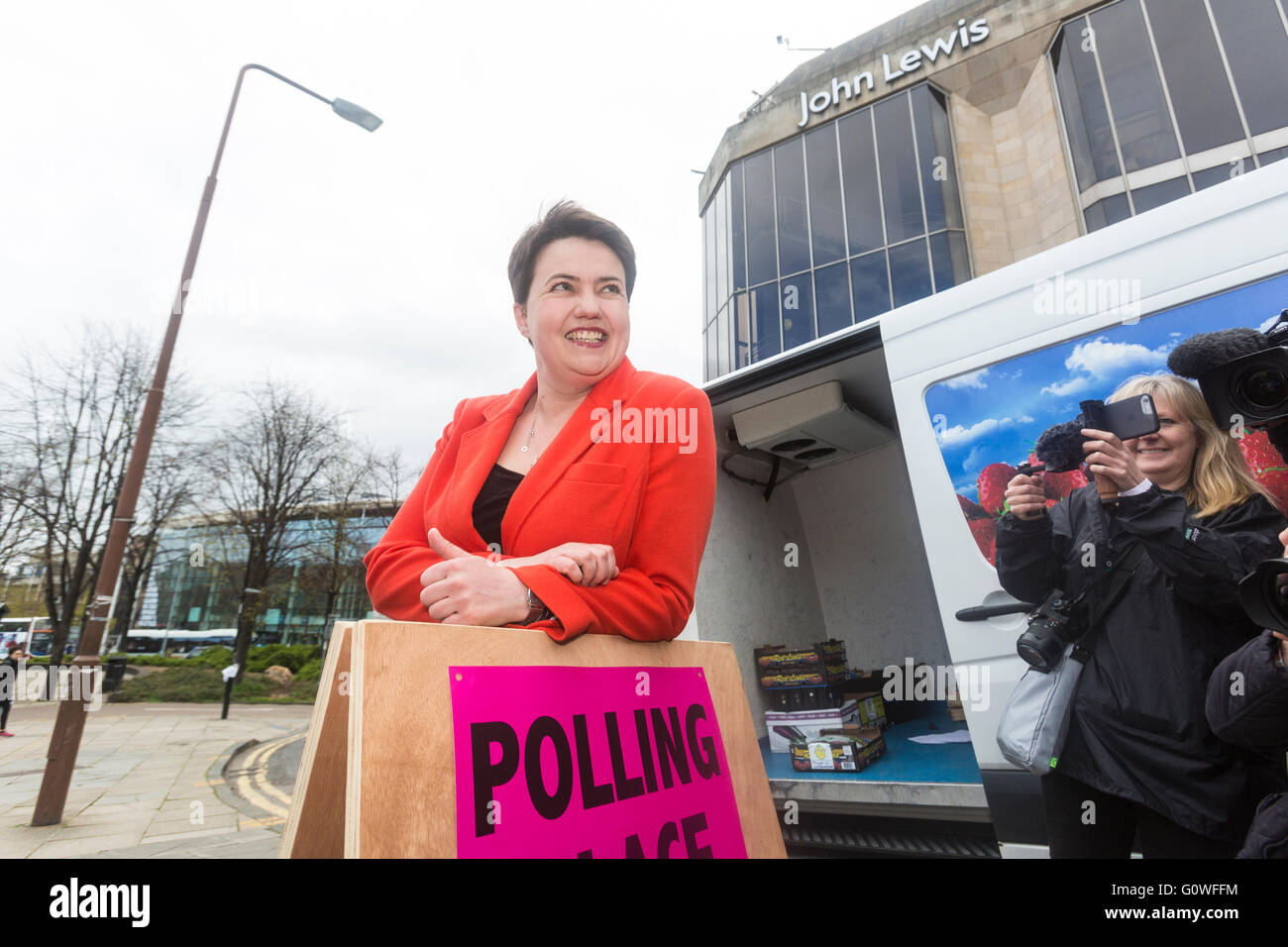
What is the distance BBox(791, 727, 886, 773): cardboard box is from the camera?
10.9ft

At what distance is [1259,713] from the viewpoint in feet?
5.16

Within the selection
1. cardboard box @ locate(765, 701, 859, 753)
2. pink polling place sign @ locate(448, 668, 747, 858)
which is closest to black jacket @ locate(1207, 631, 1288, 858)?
pink polling place sign @ locate(448, 668, 747, 858)

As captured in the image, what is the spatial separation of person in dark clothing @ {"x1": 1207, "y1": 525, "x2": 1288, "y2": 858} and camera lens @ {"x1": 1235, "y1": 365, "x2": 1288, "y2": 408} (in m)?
0.42

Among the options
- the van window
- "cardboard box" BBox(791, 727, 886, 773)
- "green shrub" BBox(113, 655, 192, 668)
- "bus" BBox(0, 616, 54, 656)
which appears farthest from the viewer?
"bus" BBox(0, 616, 54, 656)

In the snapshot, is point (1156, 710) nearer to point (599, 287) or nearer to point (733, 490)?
point (599, 287)

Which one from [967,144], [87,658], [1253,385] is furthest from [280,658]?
[1253,385]

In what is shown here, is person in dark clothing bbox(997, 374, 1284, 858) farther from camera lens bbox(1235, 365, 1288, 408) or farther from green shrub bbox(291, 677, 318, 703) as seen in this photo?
green shrub bbox(291, 677, 318, 703)

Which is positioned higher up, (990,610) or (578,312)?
(578,312)

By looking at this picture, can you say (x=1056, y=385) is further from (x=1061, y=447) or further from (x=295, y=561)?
(x=295, y=561)

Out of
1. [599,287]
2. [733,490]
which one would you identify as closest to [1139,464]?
[599,287]

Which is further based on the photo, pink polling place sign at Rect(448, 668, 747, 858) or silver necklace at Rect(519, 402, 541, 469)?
silver necklace at Rect(519, 402, 541, 469)

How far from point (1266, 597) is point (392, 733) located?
1.65 metres

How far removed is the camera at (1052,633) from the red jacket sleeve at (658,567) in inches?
47.6

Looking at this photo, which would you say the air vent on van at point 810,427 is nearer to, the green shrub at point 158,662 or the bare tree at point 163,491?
the bare tree at point 163,491
